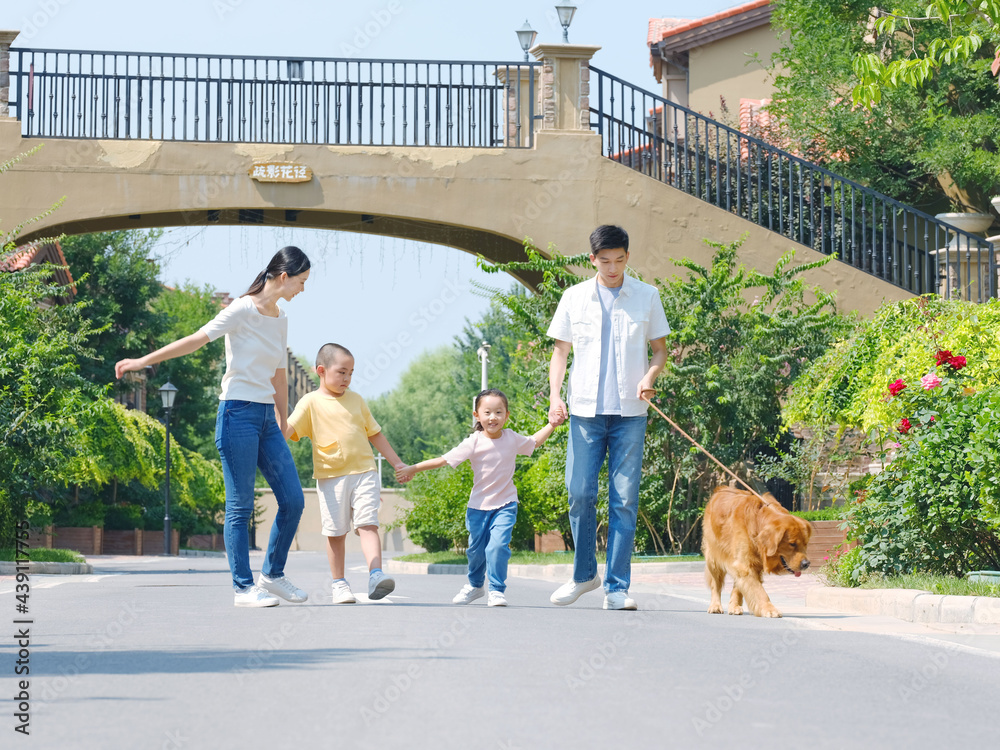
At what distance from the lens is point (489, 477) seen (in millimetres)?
9602

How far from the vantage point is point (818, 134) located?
24844 millimetres

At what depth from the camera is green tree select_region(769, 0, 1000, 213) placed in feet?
77.7

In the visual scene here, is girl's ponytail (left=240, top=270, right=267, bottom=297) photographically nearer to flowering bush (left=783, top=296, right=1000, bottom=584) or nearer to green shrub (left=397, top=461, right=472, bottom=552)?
flowering bush (left=783, top=296, right=1000, bottom=584)

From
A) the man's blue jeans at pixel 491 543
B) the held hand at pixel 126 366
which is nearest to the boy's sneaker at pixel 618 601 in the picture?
the man's blue jeans at pixel 491 543

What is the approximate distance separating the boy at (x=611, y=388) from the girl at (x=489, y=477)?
0.77 m

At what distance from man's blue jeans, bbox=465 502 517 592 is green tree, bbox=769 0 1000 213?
1586cm

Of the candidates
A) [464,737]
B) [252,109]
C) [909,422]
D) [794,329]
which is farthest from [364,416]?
[252,109]

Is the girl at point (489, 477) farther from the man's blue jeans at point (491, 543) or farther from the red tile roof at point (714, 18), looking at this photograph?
the red tile roof at point (714, 18)

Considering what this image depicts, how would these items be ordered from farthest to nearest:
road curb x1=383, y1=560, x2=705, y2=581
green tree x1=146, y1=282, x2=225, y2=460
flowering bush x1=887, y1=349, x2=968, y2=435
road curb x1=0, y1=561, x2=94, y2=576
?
green tree x1=146, y1=282, x2=225, y2=460 → road curb x1=0, y1=561, x2=94, y2=576 → road curb x1=383, y1=560, x2=705, y2=581 → flowering bush x1=887, y1=349, x2=968, y2=435

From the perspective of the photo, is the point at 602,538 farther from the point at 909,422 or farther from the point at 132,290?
the point at 132,290

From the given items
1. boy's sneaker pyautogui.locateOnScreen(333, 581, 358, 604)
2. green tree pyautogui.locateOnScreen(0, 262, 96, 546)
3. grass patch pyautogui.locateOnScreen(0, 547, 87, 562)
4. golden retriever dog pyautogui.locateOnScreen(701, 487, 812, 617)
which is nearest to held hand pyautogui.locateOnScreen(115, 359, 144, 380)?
boy's sneaker pyautogui.locateOnScreen(333, 581, 358, 604)

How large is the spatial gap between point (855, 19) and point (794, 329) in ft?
29.6

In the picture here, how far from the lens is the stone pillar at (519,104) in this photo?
71.1ft

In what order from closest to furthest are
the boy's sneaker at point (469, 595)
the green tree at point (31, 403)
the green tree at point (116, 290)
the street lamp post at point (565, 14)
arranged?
the boy's sneaker at point (469, 595)
the green tree at point (31, 403)
the street lamp post at point (565, 14)
the green tree at point (116, 290)
